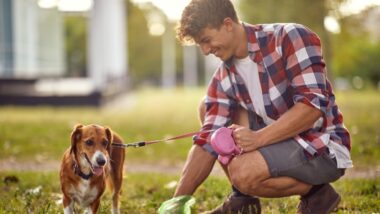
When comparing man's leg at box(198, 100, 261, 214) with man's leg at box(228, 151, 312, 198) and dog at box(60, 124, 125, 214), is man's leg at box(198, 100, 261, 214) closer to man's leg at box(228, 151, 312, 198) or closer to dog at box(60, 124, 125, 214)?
man's leg at box(228, 151, 312, 198)

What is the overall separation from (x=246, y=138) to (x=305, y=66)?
61cm

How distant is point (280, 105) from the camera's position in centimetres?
466

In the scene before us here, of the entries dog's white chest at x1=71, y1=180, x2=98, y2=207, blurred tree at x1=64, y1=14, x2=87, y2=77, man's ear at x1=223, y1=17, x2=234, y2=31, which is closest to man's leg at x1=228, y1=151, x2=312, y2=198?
man's ear at x1=223, y1=17, x2=234, y2=31

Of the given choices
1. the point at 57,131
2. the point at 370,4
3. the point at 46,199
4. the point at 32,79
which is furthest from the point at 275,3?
the point at 46,199

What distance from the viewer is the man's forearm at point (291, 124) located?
4363mm

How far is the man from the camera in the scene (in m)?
4.43

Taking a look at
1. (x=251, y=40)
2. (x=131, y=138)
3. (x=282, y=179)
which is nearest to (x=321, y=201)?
(x=282, y=179)

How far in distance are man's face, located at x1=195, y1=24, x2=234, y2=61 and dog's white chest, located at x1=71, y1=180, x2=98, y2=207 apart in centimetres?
124

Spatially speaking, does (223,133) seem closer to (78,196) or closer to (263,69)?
(263,69)

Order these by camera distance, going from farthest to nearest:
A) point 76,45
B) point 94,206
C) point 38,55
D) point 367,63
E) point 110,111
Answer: point 76,45
point 367,63
point 38,55
point 110,111
point 94,206

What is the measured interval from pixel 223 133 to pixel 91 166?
941mm

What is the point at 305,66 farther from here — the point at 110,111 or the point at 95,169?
the point at 110,111

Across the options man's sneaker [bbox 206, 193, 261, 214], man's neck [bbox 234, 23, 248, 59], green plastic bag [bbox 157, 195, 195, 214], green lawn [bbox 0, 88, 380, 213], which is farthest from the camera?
green lawn [bbox 0, 88, 380, 213]

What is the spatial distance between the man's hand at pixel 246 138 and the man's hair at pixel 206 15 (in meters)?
0.71
